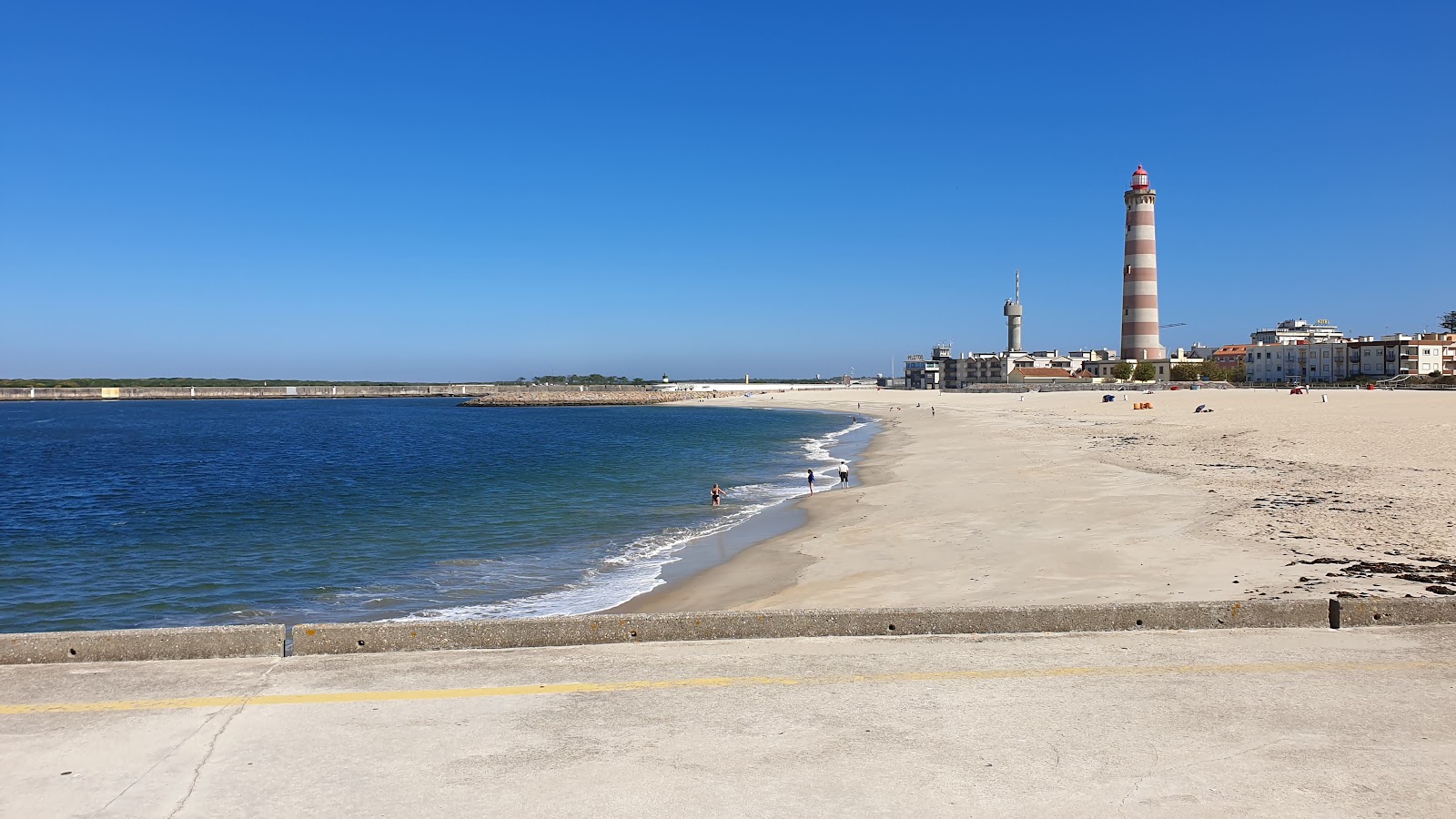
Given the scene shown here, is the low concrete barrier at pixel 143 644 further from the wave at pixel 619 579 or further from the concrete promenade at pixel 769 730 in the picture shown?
the wave at pixel 619 579

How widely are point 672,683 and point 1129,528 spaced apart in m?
15.9

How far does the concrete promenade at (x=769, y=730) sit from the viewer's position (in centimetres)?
572

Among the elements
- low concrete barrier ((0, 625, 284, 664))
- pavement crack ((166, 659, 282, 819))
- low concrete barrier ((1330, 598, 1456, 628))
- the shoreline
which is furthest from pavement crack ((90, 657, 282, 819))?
low concrete barrier ((1330, 598, 1456, 628))

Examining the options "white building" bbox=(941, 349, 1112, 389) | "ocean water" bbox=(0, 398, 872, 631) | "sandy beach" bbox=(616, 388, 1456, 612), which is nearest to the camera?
"sandy beach" bbox=(616, 388, 1456, 612)

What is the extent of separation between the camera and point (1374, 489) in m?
22.5

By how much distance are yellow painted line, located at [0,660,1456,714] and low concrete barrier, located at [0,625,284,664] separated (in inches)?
43.7

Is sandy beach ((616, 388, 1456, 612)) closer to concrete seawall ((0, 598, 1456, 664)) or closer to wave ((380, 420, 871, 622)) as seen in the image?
wave ((380, 420, 871, 622))

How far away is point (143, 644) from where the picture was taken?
8578 millimetres

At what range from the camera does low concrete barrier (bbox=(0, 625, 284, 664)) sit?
8484mm

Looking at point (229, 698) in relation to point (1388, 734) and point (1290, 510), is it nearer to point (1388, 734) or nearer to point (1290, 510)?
point (1388, 734)

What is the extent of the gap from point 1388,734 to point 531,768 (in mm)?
6442

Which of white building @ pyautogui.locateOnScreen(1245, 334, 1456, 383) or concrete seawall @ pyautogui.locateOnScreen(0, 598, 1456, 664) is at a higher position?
white building @ pyautogui.locateOnScreen(1245, 334, 1456, 383)

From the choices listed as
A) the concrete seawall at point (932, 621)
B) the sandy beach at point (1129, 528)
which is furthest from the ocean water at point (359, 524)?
the concrete seawall at point (932, 621)

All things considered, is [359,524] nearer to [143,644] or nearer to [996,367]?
[143,644]
